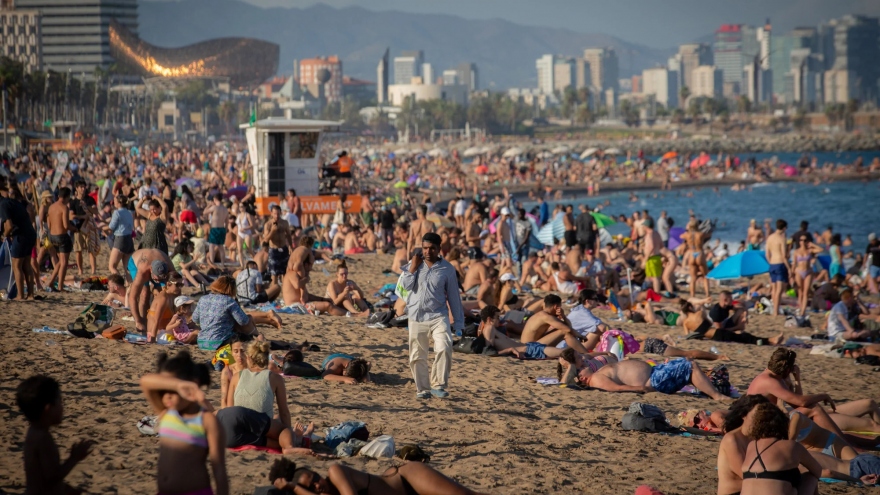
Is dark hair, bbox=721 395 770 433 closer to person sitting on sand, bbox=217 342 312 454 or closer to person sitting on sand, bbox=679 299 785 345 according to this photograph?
person sitting on sand, bbox=217 342 312 454

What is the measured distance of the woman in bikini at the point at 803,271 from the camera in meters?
13.7

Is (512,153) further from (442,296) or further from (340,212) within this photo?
(442,296)

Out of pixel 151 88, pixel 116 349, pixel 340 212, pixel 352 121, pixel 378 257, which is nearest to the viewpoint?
pixel 116 349

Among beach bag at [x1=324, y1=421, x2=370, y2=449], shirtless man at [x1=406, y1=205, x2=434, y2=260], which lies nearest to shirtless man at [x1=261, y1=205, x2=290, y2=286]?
shirtless man at [x1=406, y1=205, x2=434, y2=260]

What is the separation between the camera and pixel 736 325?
37.3 feet

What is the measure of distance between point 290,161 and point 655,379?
49.2 feet

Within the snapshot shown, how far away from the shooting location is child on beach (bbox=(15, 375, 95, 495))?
3703 millimetres

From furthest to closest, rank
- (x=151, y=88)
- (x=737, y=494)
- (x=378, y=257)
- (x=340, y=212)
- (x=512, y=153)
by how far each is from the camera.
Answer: (x=151, y=88) < (x=512, y=153) < (x=340, y=212) < (x=378, y=257) < (x=737, y=494)

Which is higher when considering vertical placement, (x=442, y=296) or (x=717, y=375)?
(x=442, y=296)

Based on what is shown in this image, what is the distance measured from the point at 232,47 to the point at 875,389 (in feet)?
514

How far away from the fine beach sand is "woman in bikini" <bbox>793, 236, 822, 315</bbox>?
4.00 meters

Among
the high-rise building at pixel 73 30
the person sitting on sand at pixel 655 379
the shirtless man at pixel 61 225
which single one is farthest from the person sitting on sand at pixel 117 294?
the high-rise building at pixel 73 30

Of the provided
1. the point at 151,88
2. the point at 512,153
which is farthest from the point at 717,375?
the point at 151,88

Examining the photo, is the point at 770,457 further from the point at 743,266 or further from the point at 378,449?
the point at 743,266
